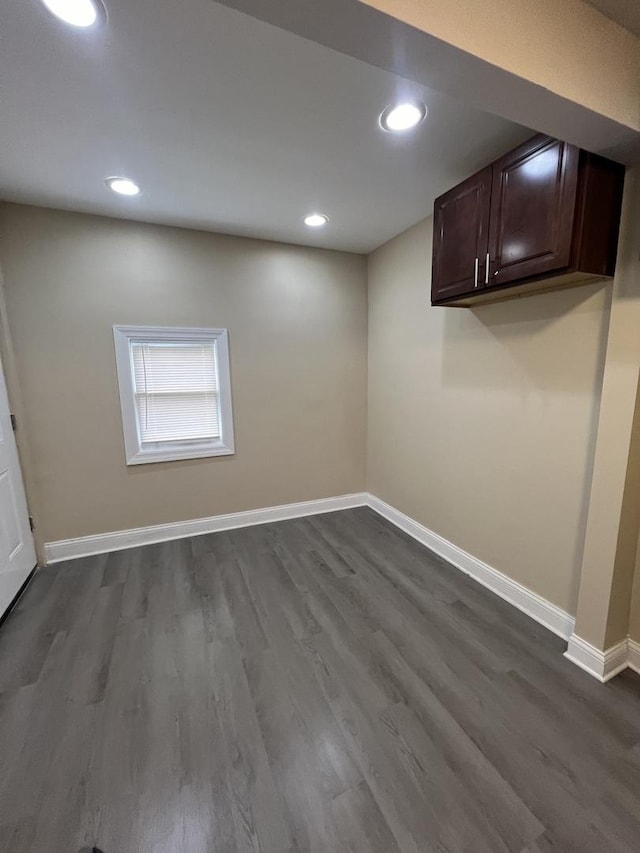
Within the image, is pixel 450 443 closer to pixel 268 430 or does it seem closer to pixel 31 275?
pixel 268 430

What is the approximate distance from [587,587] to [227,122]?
2.81 meters

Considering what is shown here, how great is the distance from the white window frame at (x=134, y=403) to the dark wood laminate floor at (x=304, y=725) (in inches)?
41.4

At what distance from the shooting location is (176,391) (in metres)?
3.03

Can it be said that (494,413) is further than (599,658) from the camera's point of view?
Yes

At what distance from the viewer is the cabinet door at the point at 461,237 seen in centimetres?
188

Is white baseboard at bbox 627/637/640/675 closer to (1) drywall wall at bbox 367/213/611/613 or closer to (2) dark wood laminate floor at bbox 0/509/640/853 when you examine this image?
(2) dark wood laminate floor at bbox 0/509/640/853

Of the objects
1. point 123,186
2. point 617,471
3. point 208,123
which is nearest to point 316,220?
point 208,123

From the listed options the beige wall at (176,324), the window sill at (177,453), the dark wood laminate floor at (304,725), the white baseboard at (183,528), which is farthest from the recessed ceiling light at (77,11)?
the white baseboard at (183,528)

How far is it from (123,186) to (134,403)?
4.93 feet

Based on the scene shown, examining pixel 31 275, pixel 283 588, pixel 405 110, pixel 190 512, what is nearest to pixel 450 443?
pixel 283 588

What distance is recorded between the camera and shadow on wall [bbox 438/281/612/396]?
5.62 feet

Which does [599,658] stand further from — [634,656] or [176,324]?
[176,324]

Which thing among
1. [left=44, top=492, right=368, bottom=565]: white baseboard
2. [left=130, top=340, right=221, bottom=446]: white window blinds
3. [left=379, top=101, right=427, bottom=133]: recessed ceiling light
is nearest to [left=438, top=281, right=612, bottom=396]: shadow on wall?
[left=379, top=101, right=427, bottom=133]: recessed ceiling light

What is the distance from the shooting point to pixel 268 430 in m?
3.34
